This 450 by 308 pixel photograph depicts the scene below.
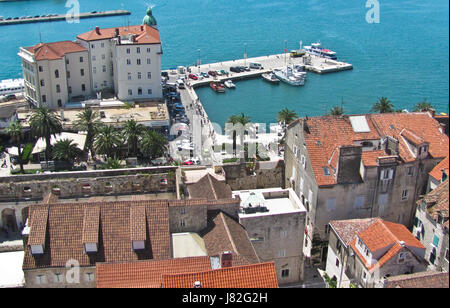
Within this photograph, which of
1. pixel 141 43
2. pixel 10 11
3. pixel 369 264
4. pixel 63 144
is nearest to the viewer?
pixel 369 264

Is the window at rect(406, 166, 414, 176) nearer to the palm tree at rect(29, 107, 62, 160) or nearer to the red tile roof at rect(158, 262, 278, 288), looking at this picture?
the red tile roof at rect(158, 262, 278, 288)

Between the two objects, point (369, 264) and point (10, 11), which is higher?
point (10, 11)

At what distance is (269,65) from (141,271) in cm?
10324

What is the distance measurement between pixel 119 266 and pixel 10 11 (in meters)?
189

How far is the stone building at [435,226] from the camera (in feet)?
129

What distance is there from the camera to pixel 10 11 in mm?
190750

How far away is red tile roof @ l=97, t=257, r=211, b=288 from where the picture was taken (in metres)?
27.5

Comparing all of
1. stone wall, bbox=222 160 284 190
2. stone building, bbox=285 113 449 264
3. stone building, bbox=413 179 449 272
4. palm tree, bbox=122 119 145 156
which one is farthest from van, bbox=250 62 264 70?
stone building, bbox=413 179 449 272

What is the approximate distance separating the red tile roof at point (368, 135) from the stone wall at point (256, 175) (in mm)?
5760

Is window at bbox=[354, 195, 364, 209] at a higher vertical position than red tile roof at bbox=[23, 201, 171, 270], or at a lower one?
lower

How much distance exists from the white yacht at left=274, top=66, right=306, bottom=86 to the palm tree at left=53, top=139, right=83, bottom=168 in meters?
61.2

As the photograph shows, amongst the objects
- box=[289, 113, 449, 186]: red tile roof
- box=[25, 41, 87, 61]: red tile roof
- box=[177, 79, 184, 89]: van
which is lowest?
box=[177, 79, 184, 89]: van
